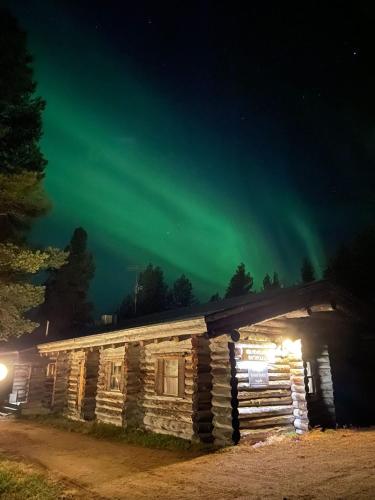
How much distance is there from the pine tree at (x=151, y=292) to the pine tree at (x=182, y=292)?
364cm

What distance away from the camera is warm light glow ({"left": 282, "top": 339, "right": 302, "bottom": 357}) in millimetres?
12727

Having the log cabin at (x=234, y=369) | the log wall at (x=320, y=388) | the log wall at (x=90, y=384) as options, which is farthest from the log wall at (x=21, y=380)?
the log wall at (x=320, y=388)

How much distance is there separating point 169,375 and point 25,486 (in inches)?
250

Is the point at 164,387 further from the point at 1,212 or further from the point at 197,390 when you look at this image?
the point at 1,212

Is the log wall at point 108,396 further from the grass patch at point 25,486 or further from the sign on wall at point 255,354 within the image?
the grass patch at point 25,486

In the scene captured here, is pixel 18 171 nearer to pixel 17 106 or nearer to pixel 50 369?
pixel 17 106

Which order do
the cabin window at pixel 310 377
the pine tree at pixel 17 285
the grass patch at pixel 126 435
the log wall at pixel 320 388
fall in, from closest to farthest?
the grass patch at pixel 126 435 < the pine tree at pixel 17 285 < the log wall at pixel 320 388 < the cabin window at pixel 310 377

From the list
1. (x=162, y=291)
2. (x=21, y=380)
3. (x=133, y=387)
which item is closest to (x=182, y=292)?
(x=162, y=291)

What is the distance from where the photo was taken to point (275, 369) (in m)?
12.3

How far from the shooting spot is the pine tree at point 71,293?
4641 cm

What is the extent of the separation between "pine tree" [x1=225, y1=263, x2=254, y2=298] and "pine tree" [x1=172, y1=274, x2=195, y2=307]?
26.4 ft

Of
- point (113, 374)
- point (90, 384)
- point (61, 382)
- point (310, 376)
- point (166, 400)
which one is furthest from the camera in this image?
point (61, 382)

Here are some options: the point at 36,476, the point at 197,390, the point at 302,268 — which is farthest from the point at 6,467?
the point at 302,268

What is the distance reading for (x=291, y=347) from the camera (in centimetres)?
1280
